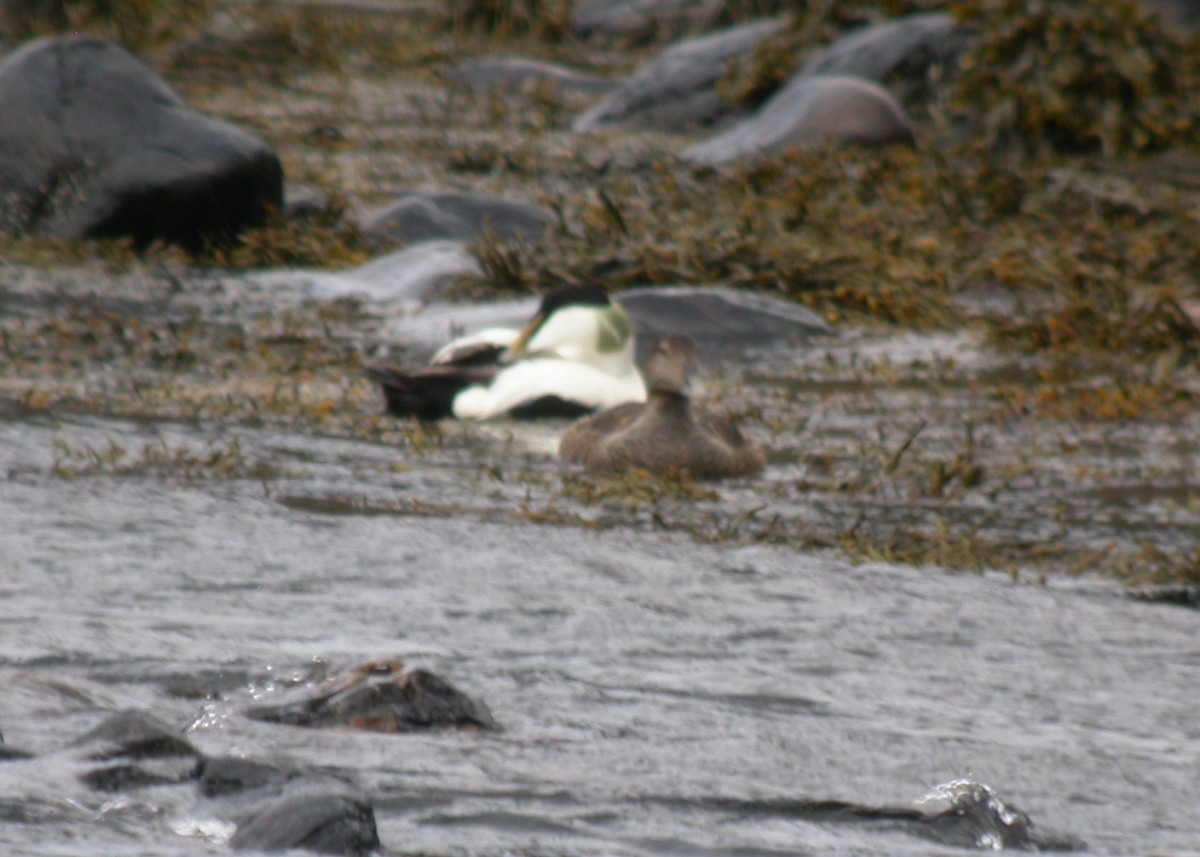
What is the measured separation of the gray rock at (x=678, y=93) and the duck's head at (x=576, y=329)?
9548 mm

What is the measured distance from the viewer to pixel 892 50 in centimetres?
1941

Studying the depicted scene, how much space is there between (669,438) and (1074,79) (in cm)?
962

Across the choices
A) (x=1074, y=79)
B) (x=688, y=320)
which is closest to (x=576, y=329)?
(x=688, y=320)

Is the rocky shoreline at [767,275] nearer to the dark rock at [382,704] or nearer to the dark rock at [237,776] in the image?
the dark rock at [382,704]

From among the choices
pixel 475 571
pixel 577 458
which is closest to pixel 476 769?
pixel 475 571

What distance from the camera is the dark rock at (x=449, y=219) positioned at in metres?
14.2

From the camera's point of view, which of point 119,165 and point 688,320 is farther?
point 119,165

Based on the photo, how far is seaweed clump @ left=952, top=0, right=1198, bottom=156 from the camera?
1680 cm

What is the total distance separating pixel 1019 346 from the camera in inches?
450

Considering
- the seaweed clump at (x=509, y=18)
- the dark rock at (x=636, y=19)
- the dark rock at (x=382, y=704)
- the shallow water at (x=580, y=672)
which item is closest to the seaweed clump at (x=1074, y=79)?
the dark rock at (x=636, y=19)

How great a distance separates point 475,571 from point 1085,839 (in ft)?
8.92

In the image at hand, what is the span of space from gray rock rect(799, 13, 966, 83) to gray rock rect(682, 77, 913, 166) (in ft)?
4.99

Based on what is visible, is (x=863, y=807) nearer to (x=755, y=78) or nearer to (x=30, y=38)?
(x=755, y=78)

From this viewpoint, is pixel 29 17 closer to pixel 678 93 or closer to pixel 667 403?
pixel 678 93
